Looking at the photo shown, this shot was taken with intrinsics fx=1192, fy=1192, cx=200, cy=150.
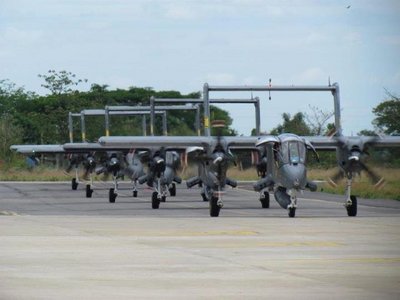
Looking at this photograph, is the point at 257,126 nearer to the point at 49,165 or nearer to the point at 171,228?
the point at 171,228

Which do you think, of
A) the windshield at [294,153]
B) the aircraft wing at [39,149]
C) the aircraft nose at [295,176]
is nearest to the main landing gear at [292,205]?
the aircraft nose at [295,176]

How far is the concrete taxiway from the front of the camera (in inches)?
589

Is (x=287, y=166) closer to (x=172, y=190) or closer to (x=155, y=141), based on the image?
(x=155, y=141)

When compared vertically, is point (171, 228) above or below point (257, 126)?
below

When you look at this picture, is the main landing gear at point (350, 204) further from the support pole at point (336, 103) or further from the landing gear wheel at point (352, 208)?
the support pole at point (336, 103)

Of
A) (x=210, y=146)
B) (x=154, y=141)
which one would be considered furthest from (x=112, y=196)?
(x=210, y=146)

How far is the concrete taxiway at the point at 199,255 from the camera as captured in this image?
15.0m

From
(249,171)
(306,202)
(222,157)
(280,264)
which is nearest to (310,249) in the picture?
(280,264)

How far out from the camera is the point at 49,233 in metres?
24.9

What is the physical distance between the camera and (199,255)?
1972 centimetres

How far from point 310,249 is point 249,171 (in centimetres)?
5203

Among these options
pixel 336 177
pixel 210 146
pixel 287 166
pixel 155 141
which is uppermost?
pixel 155 141

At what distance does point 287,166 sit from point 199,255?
12.0 meters

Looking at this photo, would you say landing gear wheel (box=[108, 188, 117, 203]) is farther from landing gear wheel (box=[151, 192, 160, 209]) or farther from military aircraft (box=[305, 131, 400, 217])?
military aircraft (box=[305, 131, 400, 217])
